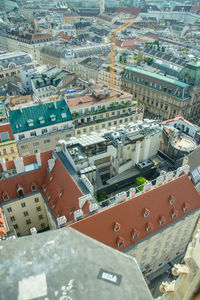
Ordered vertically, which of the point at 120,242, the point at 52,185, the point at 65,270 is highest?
the point at 65,270

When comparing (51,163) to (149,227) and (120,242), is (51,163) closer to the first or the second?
(120,242)

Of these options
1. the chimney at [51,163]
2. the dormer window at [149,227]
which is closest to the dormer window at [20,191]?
the chimney at [51,163]

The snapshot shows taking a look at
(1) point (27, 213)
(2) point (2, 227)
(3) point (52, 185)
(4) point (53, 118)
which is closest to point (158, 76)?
(4) point (53, 118)

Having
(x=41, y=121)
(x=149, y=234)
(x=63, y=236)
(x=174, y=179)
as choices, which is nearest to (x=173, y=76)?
(x=41, y=121)

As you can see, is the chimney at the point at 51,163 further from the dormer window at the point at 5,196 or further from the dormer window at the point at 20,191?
the dormer window at the point at 5,196

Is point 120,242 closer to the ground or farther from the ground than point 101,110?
closer to the ground

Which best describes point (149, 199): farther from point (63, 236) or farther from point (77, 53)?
point (77, 53)

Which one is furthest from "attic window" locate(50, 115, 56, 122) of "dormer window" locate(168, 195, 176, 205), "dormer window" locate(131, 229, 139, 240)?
"dormer window" locate(131, 229, 139, 240)
